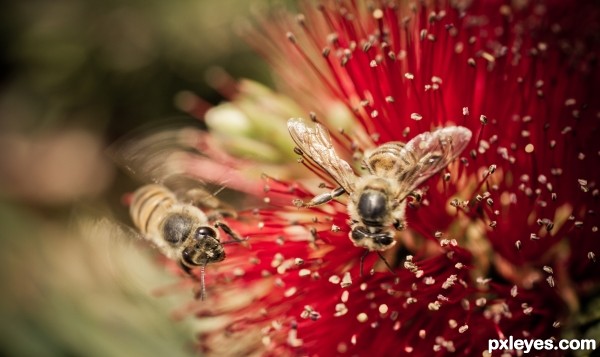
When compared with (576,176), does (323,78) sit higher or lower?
higher

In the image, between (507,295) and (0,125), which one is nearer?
(507,295)

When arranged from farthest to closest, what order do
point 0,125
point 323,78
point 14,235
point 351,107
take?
point 0,125
point 14,235
point 323,78
point 351,107

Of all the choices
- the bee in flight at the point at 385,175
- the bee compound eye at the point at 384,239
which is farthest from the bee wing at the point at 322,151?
the bee compound eye at the point at 384,239

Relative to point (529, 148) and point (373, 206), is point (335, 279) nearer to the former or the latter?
point (373, 206)

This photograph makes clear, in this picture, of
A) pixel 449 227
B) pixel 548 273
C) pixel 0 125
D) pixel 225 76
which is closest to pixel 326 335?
pixel 449 227

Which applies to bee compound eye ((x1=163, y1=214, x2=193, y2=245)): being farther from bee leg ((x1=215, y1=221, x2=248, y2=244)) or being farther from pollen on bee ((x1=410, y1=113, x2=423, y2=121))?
pollen on bee ((x1=410, y1=113, x2=423, y2=121))

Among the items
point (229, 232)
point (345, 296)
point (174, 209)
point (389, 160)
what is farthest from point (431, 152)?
point (174, 209)

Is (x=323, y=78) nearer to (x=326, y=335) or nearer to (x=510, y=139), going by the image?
(x=510, y=139)
